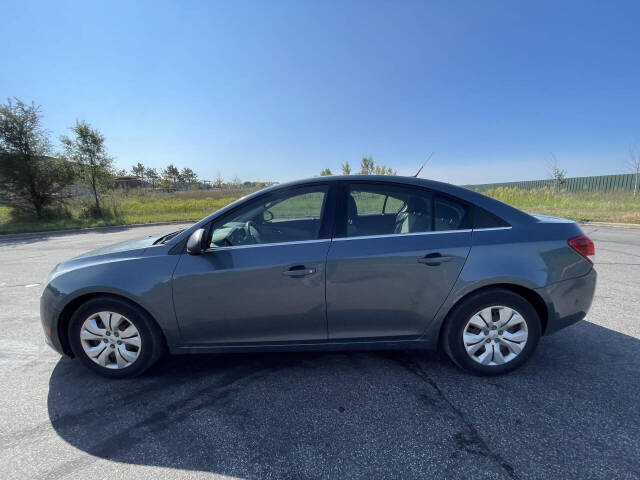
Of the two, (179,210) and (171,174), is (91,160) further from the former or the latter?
(171,174)

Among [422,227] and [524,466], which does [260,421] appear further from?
[422,227]

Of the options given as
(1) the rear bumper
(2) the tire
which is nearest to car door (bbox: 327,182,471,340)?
(1) the rear bumper

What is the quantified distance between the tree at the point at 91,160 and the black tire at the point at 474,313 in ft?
71.9

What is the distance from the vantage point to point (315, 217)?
2.45 metres

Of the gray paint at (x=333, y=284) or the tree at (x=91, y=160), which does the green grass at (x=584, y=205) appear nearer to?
the gray paint at (x=333, y=284)

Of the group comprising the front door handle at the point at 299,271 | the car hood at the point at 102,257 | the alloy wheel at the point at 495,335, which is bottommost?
the alloy wheel at the point at 495,335

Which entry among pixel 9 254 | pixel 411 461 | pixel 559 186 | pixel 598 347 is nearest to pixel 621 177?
pixel 559 186

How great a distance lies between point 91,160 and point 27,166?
9.46 ft

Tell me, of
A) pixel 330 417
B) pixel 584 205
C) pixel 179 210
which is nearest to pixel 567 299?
pixel 330 417

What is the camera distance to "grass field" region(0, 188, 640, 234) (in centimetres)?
1434

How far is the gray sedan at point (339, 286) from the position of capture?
2234 millimetres

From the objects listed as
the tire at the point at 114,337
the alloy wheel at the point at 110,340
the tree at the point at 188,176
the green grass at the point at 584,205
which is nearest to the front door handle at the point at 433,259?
the tire at the point at 114,337

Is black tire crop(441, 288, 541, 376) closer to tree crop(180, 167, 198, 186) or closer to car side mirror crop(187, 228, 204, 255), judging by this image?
car side mirror crop(187, 228, 204, 255)

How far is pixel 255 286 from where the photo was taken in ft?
7.36
